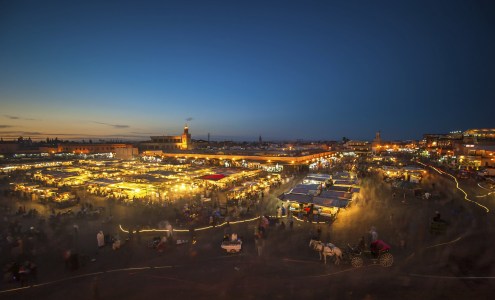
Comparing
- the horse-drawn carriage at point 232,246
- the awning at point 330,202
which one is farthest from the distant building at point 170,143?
the horse-drawn carriage at point 232,246

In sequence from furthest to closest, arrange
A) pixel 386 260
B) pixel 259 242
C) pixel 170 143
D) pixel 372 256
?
pixel 170 143, pixel 259 242, pixel 372 256, pixel 386 260

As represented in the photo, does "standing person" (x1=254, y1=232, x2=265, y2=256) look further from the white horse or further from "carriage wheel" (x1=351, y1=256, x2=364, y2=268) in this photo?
"carriage wheel" (x1=351, y1=256, x2=364, y2=268)

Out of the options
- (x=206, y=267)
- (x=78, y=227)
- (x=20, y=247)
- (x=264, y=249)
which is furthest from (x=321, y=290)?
(x=78, y=227)

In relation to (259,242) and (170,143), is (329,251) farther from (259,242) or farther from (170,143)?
(170,143)

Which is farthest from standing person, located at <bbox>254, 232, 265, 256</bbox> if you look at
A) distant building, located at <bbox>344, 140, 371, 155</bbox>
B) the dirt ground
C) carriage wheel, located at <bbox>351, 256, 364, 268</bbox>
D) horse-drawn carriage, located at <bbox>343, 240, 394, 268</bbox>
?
distant building, located at <bbox>344, 140, 371, 155</bbox>

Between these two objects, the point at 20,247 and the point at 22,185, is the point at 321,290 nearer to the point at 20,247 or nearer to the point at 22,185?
the point at 20,247

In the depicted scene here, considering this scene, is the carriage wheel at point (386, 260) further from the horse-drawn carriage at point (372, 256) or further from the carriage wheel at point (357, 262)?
the carriage wheel at point (357, 262)

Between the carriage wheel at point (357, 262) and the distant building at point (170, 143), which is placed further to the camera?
the distant building at point (170, 143)

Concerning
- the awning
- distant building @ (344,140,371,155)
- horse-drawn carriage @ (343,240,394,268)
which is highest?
distant building @ (344,140,371,155)

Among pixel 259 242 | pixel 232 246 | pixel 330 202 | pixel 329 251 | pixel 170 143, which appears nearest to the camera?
pixel 329 251

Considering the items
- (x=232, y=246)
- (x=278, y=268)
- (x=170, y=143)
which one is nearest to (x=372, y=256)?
(x=278, y=268)

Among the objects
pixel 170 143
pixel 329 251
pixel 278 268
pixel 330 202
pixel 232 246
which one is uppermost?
pixel 170 143

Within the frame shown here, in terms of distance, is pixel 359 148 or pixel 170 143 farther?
pixel 359 148

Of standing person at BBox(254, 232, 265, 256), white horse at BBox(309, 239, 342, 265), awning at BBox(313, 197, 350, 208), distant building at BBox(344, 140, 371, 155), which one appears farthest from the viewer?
distant building at BBox(344, 140, 371, 155)
